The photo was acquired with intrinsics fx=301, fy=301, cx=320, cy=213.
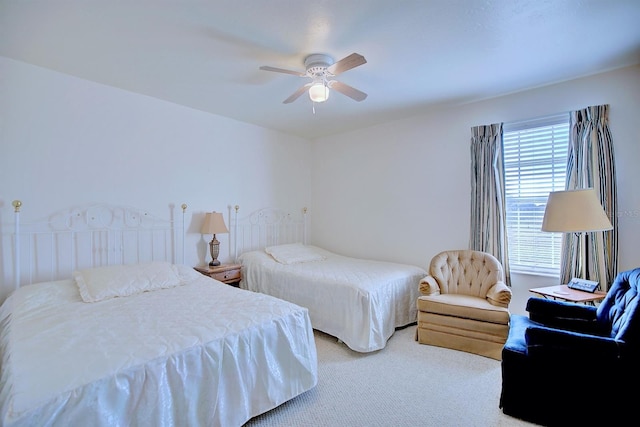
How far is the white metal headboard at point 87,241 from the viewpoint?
2621 millimetres

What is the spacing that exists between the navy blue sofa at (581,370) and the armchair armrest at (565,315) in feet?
0.29

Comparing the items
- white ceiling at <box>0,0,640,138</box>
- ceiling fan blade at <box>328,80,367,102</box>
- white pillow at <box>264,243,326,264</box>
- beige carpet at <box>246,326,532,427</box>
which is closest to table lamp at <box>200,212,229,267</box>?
white pillow at <box>264,243,326,264</box>

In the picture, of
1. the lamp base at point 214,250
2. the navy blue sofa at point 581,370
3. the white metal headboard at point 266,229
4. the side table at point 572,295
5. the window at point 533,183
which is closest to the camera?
the navy blue sofa at point 581,370

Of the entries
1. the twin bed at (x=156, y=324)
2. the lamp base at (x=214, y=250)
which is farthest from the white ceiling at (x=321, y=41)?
the lamp base at (x=214, y=250)

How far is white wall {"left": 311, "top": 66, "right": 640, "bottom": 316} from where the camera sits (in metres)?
2.69

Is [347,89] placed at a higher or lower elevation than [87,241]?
higher

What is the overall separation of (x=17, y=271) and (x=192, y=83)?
2236mm

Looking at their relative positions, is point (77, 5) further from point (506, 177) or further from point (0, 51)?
point (506, 177)

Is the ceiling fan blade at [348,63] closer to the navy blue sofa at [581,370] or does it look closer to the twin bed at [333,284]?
the twin bed at [333,284]

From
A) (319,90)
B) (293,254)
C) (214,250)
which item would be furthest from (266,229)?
(319,90)

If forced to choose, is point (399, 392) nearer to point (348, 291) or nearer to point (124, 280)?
point (348, 291)

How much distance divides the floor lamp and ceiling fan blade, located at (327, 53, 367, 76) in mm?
1935

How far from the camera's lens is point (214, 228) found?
3.63 meters

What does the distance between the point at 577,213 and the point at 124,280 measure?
12.3 ft
